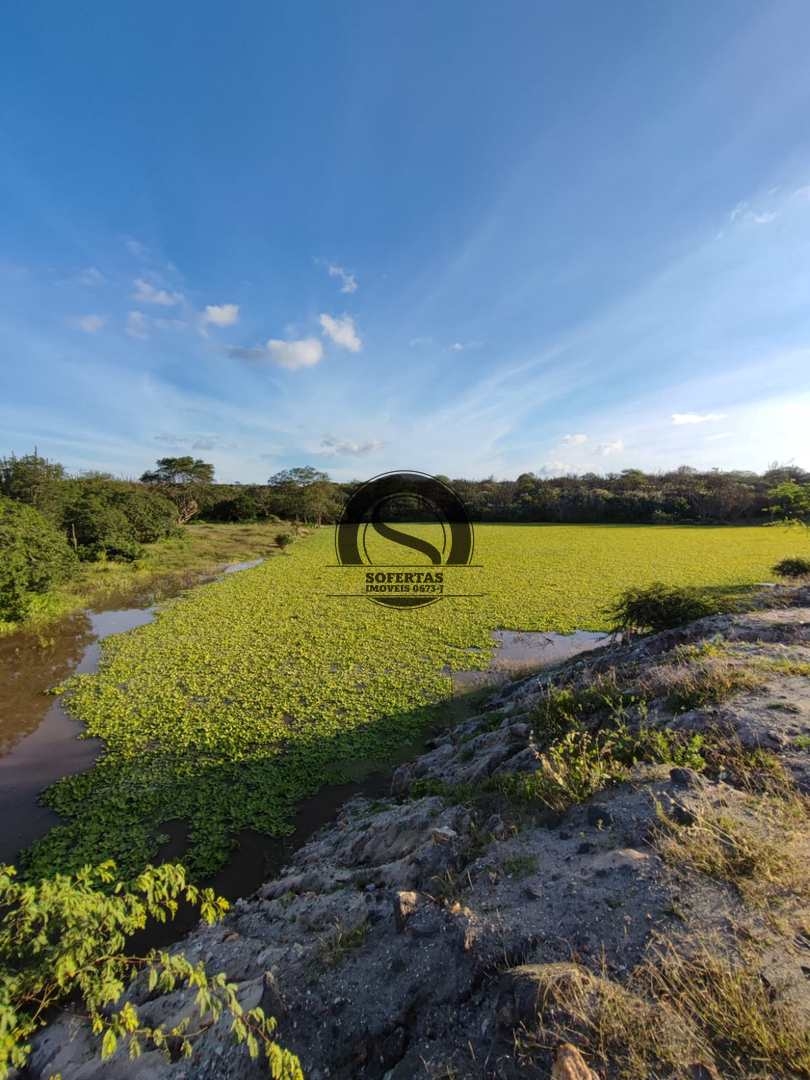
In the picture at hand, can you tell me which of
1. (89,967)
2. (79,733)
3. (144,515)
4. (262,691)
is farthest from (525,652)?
(144,515)

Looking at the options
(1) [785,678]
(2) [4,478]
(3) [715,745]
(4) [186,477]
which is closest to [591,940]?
(3) [715,745]

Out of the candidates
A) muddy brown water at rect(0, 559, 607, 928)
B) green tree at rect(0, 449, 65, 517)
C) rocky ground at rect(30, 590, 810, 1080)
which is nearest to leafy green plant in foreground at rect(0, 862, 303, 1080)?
rocky ground at rect(30, 590, 810, 1080)

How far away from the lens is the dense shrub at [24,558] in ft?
31.2

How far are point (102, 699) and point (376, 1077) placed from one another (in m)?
6.40

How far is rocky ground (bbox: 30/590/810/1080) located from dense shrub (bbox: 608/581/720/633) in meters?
3.39

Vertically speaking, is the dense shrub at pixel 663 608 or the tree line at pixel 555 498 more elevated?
the tree line at pixel 555 498

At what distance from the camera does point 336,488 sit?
156 ft

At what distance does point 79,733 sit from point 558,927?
20.1 ft

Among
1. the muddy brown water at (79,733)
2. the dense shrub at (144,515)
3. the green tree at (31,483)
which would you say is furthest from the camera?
the dense shrub at (144,515)

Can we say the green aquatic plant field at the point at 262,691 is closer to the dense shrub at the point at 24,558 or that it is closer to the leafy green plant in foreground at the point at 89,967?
the leafy green plant in foreground at the point at 89,967

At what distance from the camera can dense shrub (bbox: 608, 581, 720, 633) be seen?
6855mm

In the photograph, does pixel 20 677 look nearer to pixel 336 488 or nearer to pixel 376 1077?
pixel 376 1077

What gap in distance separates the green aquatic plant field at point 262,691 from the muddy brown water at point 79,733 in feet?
0.58

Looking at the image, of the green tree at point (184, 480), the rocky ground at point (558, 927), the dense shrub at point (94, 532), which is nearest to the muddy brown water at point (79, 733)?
the rocky ground at point (558, 927)
